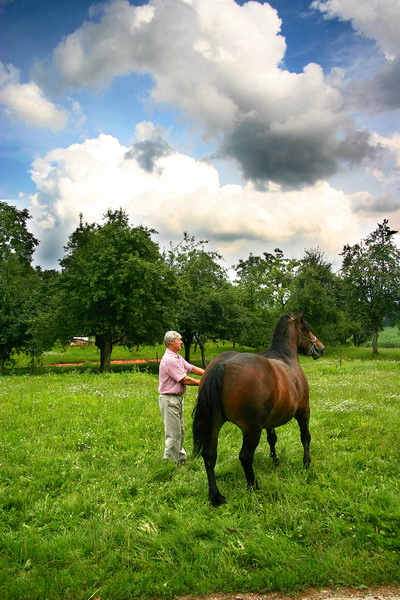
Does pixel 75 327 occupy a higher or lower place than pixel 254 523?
higher

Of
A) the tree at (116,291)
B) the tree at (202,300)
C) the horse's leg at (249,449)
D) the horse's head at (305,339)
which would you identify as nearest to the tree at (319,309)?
the tree at (202,300)

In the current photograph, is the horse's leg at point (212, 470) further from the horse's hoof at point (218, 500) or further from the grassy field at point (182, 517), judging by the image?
the grassy field at point (182, 517)

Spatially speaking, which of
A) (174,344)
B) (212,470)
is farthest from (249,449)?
(174,344)

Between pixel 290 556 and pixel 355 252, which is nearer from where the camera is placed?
Result: pixel 290 556

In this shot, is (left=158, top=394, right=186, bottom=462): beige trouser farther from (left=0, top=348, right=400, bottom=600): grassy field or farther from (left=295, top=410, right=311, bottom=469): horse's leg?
(left=295, top=410, right=311, bottom=469): horse's leg

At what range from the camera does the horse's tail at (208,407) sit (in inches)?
221

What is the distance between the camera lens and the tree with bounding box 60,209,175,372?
25641mm

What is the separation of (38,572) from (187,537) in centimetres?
158

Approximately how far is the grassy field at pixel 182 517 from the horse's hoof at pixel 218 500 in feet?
0.26

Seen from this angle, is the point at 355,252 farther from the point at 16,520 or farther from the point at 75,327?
the point at 16,520

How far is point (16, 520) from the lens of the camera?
16.4 feet

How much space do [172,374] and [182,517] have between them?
8.05 feet

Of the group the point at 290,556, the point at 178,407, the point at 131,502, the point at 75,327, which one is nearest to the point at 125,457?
the point at 178,407

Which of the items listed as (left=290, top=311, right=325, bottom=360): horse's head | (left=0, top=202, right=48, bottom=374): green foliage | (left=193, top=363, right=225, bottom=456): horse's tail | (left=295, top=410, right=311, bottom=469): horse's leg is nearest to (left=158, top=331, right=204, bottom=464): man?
(left=193, top=363, right=225, bottom=456): horse's tail
